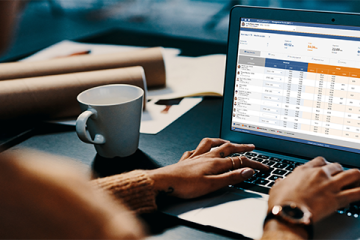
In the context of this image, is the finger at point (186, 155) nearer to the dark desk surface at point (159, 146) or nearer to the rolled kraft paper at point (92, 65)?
the dark desk surface at point (159, 146)

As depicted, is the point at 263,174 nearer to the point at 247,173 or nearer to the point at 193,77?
the point at 247,173

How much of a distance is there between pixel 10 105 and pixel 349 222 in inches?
→ 31.5

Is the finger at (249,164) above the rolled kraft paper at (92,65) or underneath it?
underneath

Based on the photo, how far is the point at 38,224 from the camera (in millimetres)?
220

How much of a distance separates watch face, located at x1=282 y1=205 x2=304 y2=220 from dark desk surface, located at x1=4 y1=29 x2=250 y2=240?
79mm

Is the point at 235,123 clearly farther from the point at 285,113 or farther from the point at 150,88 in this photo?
the point at 150,88

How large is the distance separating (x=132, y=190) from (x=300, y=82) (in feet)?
1.25

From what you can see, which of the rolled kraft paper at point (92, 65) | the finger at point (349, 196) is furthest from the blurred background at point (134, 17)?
the finger at point (349, 196)

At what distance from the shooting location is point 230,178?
0.58 m

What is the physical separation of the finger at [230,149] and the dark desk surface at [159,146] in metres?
0.10

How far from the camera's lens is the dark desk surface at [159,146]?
504 millimetres

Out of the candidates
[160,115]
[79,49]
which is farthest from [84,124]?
[79,49]

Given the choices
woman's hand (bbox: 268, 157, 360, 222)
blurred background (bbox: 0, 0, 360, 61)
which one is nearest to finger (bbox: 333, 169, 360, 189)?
woman's hand (bbox: 268, 157, 360, 222)

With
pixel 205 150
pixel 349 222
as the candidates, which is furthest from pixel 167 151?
pixel 349 222
